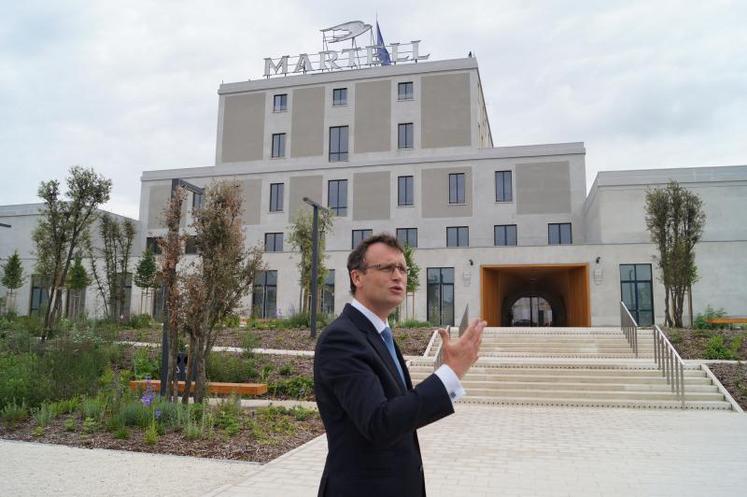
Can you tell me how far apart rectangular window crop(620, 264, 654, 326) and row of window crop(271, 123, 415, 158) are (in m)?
16.5

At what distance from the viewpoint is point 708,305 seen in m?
26.8

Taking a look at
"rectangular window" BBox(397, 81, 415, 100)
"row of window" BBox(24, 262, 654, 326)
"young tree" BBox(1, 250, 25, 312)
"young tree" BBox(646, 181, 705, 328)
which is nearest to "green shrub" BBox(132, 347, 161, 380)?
"row of window" BBox(24, 262, 654, 326)

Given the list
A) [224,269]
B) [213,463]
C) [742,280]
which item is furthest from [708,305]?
[213,463]

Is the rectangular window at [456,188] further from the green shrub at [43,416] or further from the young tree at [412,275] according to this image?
the green shrub at [43,416]

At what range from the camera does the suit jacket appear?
197cm

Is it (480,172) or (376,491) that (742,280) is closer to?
(480,172)

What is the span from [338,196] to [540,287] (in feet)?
56.8

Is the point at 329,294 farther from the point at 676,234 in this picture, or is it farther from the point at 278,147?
the point at 676,234

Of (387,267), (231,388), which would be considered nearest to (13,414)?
(231,388)

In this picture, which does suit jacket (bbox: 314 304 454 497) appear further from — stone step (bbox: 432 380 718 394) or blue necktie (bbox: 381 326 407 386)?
stone step (bbox: 432 380 718 394)

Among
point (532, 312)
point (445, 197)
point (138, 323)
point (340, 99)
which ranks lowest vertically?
point (138, 323)

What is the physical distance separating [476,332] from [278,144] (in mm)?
40952

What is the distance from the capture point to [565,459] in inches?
265

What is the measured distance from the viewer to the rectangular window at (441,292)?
30375mm
